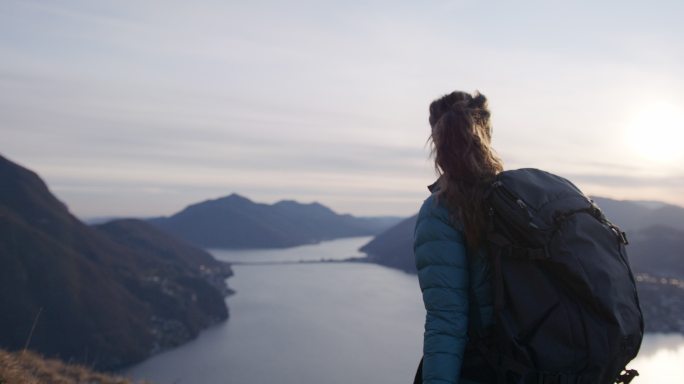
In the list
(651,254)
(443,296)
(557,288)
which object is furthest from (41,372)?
(651,254)

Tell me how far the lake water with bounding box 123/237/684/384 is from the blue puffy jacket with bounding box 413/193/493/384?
27694 millimetres

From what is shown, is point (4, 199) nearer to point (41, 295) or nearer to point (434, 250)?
point (41, 295)

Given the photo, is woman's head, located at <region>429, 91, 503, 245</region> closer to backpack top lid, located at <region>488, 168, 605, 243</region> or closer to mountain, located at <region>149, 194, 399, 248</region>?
backpack top lid, located at <region>488, 168, 605, 243</region>

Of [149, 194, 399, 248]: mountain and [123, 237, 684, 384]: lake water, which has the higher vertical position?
[149, 194, 399, 248]: mountain

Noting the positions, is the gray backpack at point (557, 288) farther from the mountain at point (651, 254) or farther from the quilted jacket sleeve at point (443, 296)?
the mountain at point (651, 254)

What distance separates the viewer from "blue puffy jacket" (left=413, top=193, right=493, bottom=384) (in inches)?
64.1

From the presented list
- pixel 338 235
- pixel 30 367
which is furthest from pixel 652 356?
pixel 338 235

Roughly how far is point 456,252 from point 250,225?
156718mm

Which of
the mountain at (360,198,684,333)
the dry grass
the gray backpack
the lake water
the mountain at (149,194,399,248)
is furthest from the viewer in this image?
the mountain at (149,194,399,248)

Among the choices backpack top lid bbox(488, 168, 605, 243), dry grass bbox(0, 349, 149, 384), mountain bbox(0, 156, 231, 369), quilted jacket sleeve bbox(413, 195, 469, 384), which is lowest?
mountain bbox(0, 156, 231, 369)

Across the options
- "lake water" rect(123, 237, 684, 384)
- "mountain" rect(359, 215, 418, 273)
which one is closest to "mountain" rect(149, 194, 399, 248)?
"mountain" rect(359, 215, 418, 273)

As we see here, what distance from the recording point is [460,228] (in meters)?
1.65

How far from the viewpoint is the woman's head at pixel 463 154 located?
1659 mm

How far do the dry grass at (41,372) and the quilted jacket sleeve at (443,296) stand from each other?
11.0 feet
